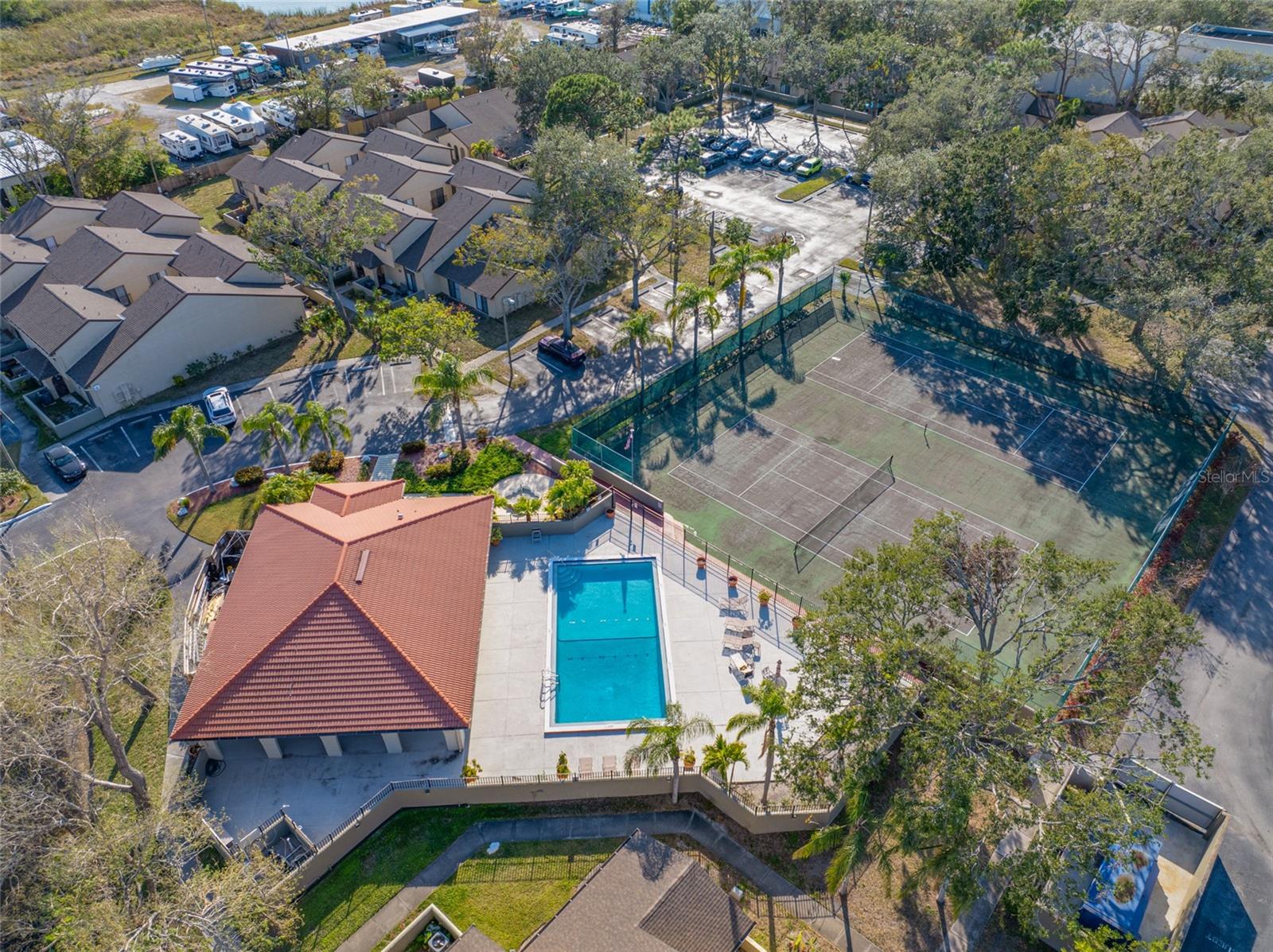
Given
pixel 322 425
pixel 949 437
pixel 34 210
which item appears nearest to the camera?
pixel 322 425

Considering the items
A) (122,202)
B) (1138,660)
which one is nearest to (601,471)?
(1138,660)

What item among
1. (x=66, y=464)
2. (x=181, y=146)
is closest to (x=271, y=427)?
(x=66, y=464)

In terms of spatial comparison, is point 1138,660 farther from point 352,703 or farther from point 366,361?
point 366,361

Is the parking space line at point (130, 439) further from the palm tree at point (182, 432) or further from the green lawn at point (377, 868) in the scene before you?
the green lawn at point (377, 868)

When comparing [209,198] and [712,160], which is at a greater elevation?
[712,160]

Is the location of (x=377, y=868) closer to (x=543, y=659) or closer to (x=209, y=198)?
(x=543, y=659)

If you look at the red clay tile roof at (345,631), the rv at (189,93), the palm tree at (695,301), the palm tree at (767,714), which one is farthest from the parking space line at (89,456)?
the rv at (189,93)
